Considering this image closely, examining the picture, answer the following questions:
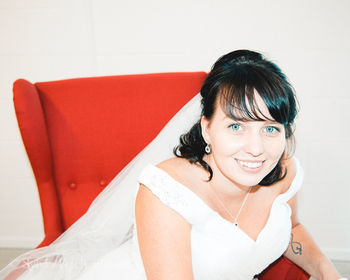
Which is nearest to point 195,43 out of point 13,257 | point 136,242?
point 136,242

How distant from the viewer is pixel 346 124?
167 cm

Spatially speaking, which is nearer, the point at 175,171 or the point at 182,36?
the point at 175,171

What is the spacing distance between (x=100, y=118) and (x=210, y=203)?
1.96 ft

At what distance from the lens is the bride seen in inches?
31.6

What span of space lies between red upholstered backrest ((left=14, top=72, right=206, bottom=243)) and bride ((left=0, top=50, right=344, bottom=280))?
127mm

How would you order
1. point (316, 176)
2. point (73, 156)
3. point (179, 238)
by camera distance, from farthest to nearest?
point (316, 176) → point (73, 156) → point (179, 238)

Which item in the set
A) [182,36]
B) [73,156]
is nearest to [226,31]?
[182,36]

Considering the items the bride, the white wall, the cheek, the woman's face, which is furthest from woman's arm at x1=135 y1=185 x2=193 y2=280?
the white wall

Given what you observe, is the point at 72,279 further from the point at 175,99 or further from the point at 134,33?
the point at 134,33

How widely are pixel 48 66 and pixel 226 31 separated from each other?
3.41 feet

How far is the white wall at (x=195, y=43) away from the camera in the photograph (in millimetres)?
1524

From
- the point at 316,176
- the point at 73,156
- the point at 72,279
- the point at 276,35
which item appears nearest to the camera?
the point at 72,279

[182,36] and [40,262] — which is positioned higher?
[182,36]

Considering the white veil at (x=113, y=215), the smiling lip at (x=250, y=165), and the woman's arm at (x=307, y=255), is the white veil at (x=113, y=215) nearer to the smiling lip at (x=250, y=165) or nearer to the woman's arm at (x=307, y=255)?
the smiling lip at (x=250, y=165)
